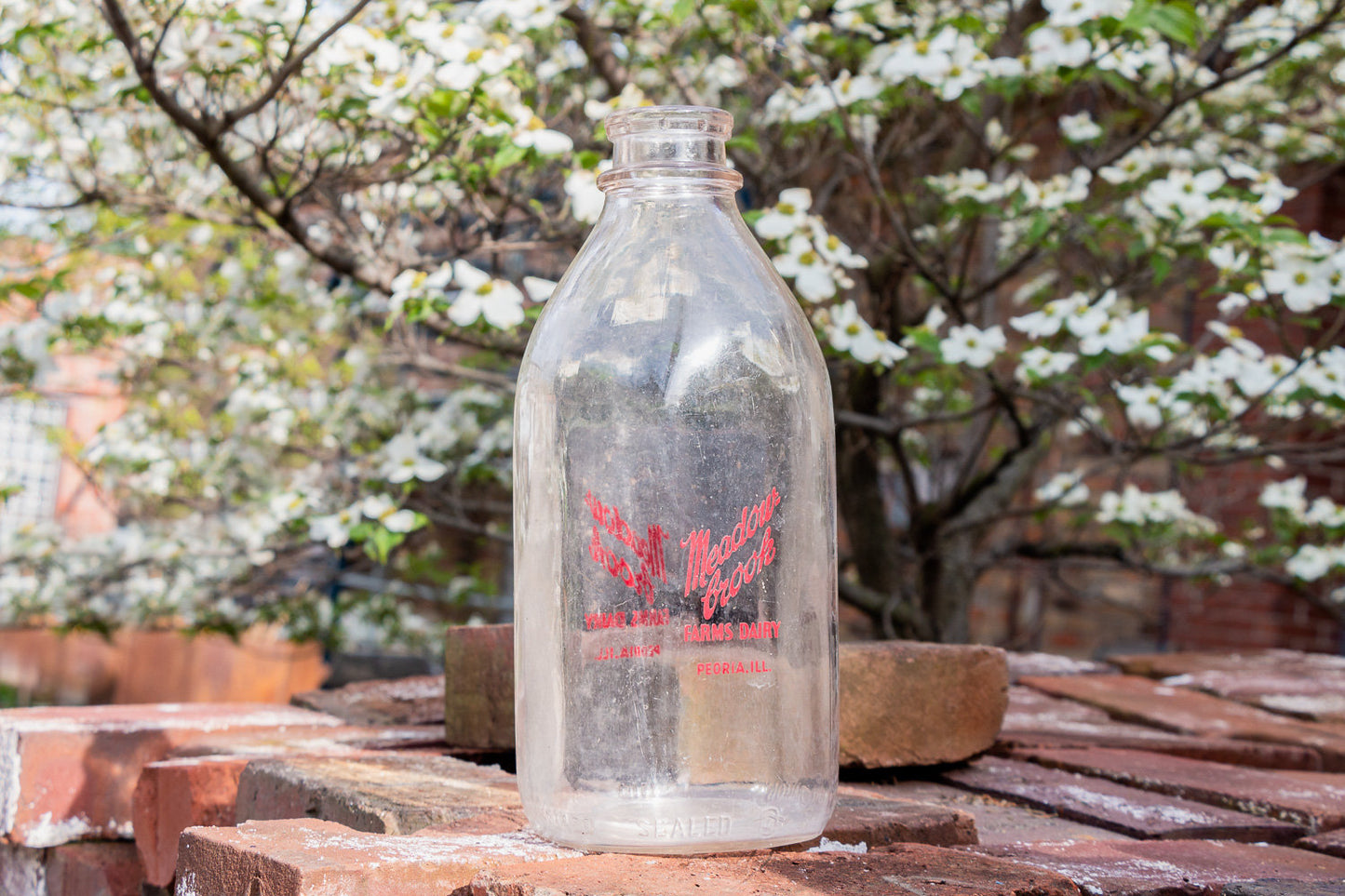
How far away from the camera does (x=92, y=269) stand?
4.96 meters

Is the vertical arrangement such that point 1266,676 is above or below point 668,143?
below

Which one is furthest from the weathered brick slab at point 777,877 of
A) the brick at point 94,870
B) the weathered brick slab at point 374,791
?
the brick at point 94,870

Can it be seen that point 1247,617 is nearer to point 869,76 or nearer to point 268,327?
point 869,76

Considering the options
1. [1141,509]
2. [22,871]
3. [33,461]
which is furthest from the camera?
[33,461]

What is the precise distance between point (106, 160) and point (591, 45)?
4.33 feet

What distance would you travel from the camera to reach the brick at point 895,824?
3.92 feet

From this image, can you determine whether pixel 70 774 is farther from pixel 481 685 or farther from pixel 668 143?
pixel 668 143

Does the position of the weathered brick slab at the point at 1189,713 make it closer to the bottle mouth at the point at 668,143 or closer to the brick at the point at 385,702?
the brick at the point at 385,702

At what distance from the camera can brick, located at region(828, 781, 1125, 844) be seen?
1455 mm

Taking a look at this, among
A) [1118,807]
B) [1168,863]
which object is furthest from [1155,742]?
[1168,863]

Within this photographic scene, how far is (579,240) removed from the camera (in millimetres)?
3098

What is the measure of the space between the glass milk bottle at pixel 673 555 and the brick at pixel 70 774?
38.0 inches

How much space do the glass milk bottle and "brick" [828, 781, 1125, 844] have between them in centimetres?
37

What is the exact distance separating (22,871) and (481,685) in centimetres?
74
